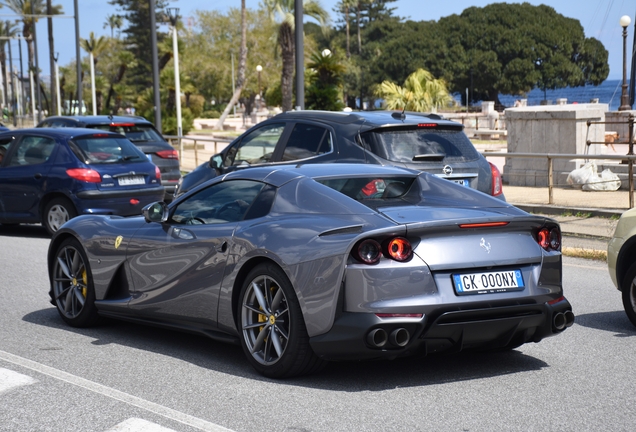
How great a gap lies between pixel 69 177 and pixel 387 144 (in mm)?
6031

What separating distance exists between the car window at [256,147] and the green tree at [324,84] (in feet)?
61.1

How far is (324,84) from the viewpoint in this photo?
3184cm

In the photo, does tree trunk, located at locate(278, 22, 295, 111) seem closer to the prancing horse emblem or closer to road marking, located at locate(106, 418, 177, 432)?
the prancing horse emblem

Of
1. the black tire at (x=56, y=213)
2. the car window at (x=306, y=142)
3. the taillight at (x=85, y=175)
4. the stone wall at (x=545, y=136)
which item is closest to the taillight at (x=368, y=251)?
the car window at (x=306, y=142)

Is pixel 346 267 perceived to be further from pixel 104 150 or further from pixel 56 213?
pixel 104 150

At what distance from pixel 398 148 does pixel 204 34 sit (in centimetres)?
8863

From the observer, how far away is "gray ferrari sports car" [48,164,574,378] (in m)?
5.50

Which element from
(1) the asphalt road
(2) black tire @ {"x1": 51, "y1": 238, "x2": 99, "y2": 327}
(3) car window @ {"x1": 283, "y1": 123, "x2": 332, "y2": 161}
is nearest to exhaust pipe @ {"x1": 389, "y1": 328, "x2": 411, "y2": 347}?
(1) the asphalt road

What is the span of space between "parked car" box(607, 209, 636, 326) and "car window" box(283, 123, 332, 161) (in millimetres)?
4013

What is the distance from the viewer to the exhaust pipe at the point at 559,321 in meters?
5.92

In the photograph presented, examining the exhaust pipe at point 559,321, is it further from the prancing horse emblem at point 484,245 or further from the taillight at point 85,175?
the taillight at point 85,175

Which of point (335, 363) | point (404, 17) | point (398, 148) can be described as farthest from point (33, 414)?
point (404, 17)

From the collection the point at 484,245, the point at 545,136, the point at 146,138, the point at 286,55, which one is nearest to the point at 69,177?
the point at 146,138

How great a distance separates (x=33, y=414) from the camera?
5.29 meters
